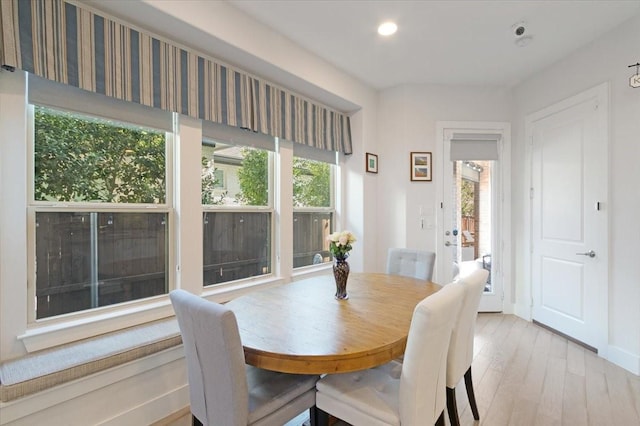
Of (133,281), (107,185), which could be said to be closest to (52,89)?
(107,185)

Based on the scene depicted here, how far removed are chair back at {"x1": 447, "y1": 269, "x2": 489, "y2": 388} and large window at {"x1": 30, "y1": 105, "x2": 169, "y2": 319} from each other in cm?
198

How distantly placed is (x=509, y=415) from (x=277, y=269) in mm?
2109

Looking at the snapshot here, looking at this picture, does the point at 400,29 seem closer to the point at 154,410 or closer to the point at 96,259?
the point at 96,259

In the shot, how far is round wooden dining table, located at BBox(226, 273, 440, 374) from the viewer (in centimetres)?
125

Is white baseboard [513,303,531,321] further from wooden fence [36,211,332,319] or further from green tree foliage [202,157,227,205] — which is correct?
green tree foliage [202,157,227,205]

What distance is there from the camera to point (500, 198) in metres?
3.84

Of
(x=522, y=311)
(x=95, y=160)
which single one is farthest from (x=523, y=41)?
(x=95, y=160)

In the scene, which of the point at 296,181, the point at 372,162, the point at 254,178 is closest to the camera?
the point at 254,178

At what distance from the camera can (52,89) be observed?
1797 millimetres

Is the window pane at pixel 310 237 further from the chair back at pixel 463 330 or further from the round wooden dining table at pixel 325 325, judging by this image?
the chair back at pixel 463 330

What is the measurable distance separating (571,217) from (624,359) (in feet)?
4.17

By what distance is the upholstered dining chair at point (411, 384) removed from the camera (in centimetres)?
124

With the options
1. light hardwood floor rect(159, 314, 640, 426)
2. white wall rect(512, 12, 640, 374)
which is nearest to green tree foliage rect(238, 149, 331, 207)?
light hardwood floor rect(159, 314, 640, 426)

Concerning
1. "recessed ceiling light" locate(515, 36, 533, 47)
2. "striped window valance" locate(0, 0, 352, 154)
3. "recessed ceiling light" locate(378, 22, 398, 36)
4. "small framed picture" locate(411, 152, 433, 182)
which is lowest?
"small framed picture" locate(411, 152, 433, 182)
